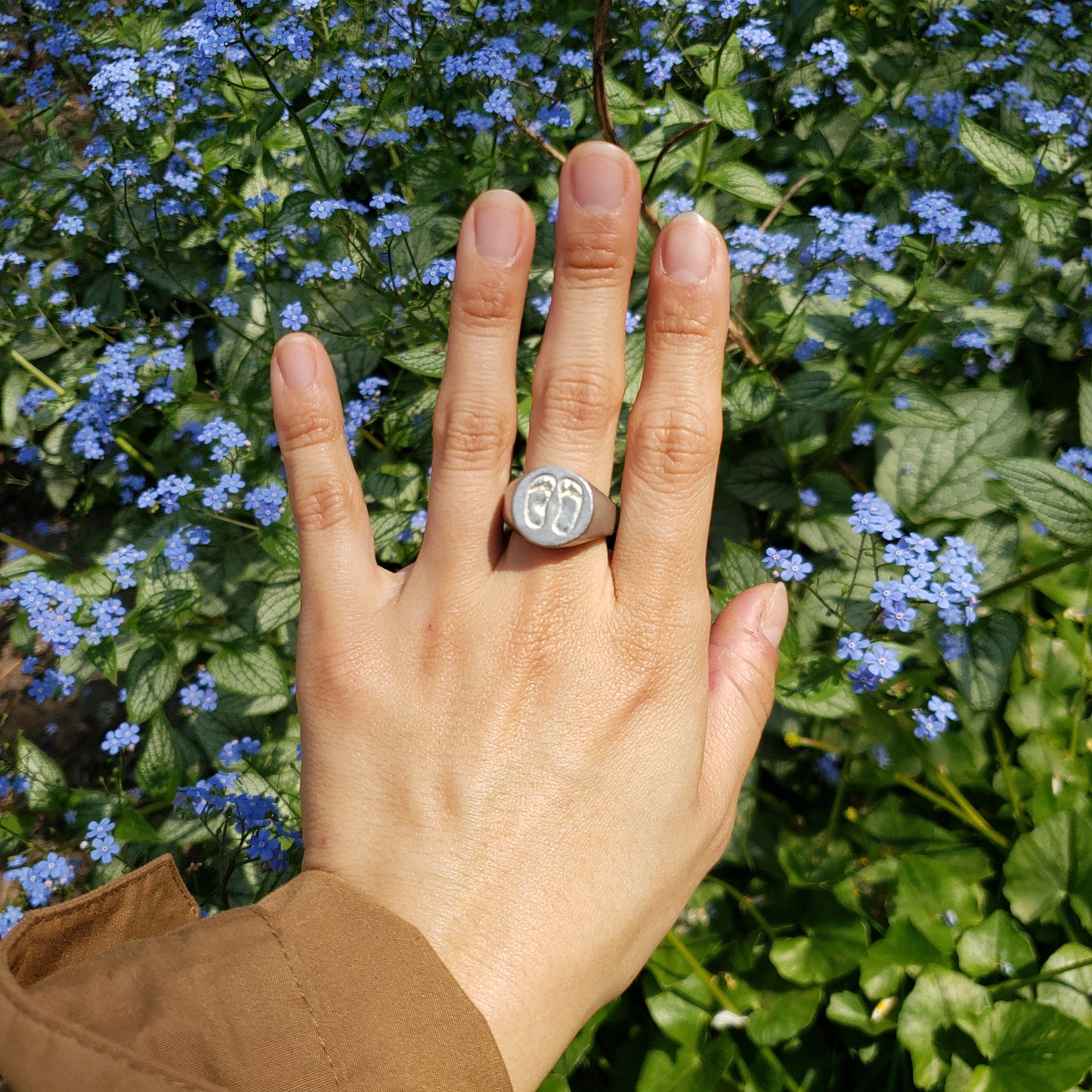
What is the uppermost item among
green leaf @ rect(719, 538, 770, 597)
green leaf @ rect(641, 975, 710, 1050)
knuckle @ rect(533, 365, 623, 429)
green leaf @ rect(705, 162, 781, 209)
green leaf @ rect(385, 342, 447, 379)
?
green leaf @ rect(705, 162, 781, 209)

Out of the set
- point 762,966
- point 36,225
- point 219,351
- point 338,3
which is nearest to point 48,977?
point 762,966

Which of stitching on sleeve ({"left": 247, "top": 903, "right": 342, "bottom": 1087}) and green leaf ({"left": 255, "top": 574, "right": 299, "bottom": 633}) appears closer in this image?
stitching on sleeve ({"left": 247, "top": 903, "right": 342, "bottom": 1087})

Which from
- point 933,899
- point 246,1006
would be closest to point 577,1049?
point 933,899

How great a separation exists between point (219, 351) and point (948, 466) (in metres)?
3.16

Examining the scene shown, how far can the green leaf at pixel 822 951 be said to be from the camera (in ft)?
8.35

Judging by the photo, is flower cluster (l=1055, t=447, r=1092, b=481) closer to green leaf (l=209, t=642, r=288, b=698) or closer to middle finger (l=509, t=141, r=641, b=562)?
middle finger (l=509, t=141, r=641, b=562)

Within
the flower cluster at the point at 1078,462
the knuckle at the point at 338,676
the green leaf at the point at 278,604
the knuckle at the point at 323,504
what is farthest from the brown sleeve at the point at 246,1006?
the flower cluster at the point at 1078,462

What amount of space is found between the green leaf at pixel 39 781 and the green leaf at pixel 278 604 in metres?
0.98

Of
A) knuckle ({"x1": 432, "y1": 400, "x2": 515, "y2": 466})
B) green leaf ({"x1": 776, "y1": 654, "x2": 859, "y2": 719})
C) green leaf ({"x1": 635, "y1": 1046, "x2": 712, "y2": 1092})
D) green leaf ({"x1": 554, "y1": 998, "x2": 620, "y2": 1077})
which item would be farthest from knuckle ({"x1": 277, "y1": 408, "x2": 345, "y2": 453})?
green leaf ({"x1": 635, "y1": 1046, "x2": 712, "y2": 1092})

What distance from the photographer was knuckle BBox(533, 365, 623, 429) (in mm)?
2023

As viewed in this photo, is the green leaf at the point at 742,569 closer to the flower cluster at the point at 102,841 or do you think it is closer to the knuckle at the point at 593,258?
the knuckle at the point at 593,258

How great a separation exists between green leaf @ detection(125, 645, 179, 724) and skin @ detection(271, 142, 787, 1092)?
1120mm

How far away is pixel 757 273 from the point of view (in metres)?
3.08

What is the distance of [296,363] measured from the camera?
6.76 ft
